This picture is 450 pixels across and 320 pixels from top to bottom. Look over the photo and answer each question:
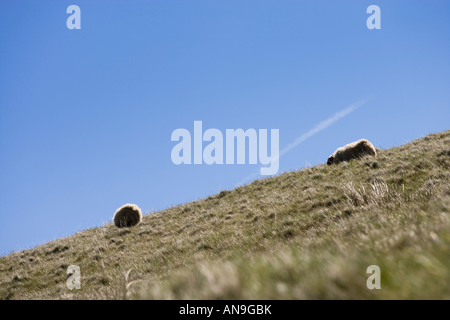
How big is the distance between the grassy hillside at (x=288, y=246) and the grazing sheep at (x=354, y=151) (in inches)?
60.4

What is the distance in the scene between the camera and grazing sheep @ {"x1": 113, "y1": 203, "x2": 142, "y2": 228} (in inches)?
762

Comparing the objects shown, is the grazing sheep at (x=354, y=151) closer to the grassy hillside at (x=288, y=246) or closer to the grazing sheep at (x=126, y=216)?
the grassy hillside at (x=288, y=246)

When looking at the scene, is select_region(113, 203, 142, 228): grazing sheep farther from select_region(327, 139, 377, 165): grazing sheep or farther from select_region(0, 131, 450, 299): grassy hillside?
select_region(327, 139, 377, 165): grazing sheep

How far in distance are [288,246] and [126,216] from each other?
1736 cm

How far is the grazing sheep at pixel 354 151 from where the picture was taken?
1771cm

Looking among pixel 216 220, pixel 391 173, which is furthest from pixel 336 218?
pixel 216 220

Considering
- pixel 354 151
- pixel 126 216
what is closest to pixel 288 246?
pixel 354 151

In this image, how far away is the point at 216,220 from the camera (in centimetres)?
1486

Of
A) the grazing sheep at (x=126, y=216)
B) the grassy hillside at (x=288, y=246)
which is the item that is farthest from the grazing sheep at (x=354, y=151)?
the grazing sheep at (x=126, y=216)

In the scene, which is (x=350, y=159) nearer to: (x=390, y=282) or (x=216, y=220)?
(x=216, y=220)

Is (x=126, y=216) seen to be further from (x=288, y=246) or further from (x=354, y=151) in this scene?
(x=288, y=246)

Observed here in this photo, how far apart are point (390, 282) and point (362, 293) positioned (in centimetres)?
15
